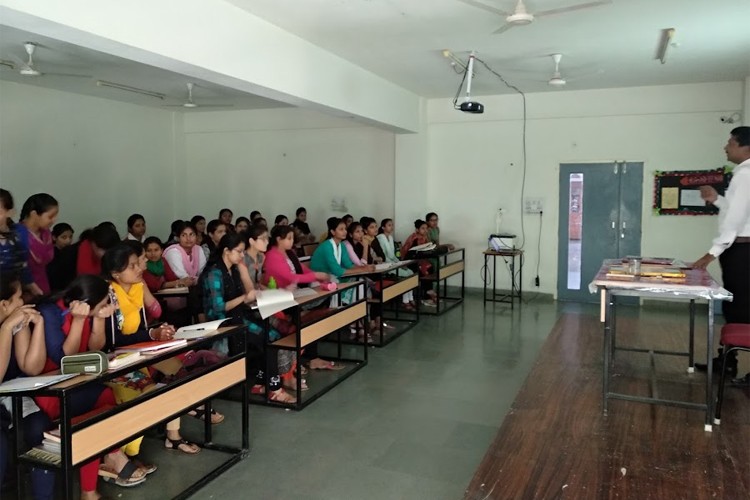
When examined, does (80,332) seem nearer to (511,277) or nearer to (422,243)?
(422,243)

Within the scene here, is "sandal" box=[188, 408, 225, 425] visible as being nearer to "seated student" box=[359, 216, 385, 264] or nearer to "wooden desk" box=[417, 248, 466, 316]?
"seated student" box=[359, 216, 385, 264]

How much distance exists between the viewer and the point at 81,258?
458 cm

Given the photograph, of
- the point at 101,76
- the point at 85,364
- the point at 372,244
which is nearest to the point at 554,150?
the point at 372,244

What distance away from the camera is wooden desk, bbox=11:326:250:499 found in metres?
2.11

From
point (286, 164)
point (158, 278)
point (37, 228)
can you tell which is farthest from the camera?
point (286, 164)

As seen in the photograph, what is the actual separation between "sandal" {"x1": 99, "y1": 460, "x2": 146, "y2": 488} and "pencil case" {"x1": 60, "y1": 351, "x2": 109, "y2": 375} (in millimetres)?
855

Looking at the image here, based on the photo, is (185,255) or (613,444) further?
(185,255)

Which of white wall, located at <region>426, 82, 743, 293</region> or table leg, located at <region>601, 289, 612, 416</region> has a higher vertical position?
white wall, located at <region>426, 82, 743, 293</region>

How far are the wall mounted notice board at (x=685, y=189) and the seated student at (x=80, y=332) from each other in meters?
6.57

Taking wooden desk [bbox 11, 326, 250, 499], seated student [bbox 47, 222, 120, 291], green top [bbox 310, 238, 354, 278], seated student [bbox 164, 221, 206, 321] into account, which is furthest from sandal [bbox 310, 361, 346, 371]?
seated student [bbox 47, 222, 120, 291]

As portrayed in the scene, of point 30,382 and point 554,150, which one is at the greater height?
point 554,150

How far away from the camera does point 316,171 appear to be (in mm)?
8852

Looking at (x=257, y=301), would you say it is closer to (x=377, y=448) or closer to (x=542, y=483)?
(x=377, y=448)

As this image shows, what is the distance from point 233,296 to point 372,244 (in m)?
3.01
